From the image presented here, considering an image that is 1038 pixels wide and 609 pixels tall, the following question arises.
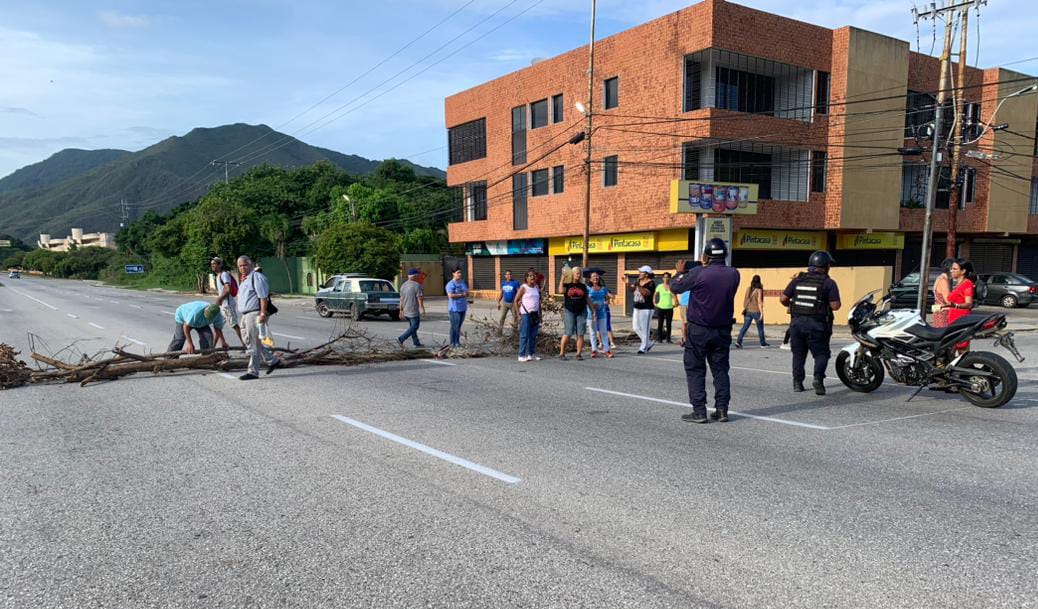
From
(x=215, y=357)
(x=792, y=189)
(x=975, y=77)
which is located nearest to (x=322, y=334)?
(x=215, y=357)

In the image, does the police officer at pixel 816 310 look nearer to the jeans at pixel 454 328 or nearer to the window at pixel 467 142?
the jeans at pixel 454 328

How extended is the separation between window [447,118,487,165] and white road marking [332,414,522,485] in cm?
3164

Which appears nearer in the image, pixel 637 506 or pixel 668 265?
pixel 637 506

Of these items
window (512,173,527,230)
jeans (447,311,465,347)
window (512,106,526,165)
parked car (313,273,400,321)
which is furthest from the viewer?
window (512,173,527,230)

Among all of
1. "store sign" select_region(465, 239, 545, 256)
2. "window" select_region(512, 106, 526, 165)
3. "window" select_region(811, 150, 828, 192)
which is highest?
"window" select_region(512, 106, 526, 165)

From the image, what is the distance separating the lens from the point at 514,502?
4.57 meters

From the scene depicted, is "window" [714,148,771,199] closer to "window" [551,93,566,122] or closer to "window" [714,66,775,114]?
"window" [714,66,775,114]

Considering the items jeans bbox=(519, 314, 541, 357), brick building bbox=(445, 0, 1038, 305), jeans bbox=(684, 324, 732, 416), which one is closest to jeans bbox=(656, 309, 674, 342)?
jeans bbox=(519, 314, 541, 357)

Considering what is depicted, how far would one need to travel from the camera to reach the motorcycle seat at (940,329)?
7820 mm

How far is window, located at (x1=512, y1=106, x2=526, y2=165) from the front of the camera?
1340 inches

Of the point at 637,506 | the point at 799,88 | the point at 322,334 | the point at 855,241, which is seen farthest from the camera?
the point at 855,241

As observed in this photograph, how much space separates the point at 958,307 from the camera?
974cm

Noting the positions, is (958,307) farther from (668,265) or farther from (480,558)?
(668,265)

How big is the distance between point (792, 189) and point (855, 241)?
5.10m
